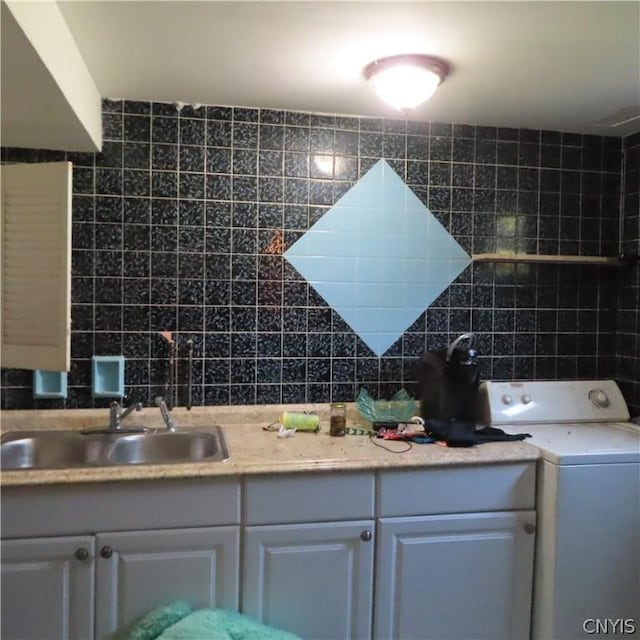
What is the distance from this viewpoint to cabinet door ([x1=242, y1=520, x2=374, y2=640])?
1.83 metres

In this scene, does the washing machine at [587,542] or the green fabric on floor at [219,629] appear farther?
the washing machine at [587,542]

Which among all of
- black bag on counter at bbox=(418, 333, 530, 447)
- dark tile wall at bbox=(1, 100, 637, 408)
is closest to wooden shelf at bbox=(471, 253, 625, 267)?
dark tile wall at bbox=(1, 100, 637, 408)

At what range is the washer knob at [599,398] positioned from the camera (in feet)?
8.21

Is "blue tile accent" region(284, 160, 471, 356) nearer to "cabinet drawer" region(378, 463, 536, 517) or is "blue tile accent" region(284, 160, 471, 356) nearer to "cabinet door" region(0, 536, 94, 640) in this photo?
"cabinet drawer" region(378, 463, 536, 517)

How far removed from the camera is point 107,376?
226 centimetres

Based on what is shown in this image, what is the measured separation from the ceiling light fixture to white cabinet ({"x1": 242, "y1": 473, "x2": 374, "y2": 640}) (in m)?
1.27

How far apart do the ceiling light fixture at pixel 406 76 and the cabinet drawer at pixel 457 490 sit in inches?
49.7

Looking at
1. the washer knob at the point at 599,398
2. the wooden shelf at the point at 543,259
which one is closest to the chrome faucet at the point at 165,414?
the wooden shelf at the point at 543,259

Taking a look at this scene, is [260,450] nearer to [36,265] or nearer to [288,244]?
[288,244]

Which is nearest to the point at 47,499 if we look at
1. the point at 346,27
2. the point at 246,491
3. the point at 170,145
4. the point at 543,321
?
the point at 246,491

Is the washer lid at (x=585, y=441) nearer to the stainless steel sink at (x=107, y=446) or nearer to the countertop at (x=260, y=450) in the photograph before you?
the countertop at (x=260, y=450)

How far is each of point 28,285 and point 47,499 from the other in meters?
0.73

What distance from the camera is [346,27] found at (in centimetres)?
160

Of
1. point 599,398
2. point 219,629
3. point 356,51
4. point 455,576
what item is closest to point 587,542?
point 455,576
